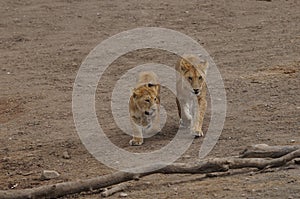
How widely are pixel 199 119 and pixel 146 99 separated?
536 mm

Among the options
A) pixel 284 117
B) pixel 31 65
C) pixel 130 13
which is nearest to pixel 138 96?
pixel 284 117

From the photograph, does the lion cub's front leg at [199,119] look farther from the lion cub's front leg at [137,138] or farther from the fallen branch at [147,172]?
the fallen branch at [147,172]

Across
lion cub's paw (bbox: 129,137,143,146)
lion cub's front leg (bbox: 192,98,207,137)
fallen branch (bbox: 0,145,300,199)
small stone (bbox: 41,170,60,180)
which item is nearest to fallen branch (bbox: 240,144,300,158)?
fallen branch (bbox: 0,145,300,199)

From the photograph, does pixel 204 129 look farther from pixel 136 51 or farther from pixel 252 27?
pixel 252 27

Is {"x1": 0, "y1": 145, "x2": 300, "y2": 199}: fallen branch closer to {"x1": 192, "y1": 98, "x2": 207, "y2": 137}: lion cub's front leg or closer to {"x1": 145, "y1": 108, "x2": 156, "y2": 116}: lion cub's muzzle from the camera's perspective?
{"x1": 192, "y1": 98, "x2": 207, "y2": 137}: lion cub's front leg

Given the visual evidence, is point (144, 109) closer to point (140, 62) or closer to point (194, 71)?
point (194, 71)

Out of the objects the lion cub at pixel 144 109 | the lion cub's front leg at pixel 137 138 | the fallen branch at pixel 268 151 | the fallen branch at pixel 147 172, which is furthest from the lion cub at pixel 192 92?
the fallen branch at pixel 147 172

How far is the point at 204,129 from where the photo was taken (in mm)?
8180

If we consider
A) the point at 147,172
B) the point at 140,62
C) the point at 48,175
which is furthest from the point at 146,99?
the point at 140,62

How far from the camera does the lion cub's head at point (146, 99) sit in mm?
7961

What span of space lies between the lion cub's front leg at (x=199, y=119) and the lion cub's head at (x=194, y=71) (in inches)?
4.1

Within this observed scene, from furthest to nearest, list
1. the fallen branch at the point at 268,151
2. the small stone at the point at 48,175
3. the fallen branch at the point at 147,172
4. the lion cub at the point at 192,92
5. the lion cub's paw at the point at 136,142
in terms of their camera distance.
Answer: the lion cub at the point at 192,92, the lion cub's paw at the point at 136,142, the small stone at the point at 48,175, the fallen branch at the point at 268,151, the fallen branch at the point at 147,172

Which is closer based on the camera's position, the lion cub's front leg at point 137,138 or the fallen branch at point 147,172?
the fallen branch at point 147,172

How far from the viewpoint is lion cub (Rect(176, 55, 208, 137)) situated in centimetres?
805
